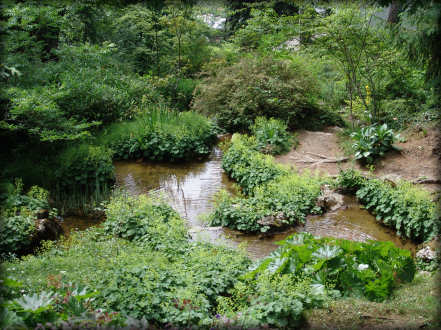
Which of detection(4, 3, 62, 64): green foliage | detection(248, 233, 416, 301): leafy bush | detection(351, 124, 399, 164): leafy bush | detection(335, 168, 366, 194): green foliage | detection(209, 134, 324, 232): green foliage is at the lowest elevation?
detection(209, 134, 324, 232): green foliage

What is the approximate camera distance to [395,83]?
1079 centimetres

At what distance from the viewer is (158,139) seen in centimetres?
963

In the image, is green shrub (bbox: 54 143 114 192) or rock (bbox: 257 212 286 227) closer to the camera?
rock (bbox: 257 212 286 227)

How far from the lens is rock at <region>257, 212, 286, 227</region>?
633 centimetres

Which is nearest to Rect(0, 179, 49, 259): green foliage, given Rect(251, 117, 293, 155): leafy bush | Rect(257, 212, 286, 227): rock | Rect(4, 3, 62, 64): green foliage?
Rect(4, 3, 62, 64): green foliage

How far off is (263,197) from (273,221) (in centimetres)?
81

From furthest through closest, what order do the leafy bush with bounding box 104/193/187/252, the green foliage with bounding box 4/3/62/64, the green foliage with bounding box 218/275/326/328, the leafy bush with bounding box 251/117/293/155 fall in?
the leafy bush with bounding box 251/117/293/155 < the green foliage with bounding box 4/3/62/64 < the leafy bush with bounding box 104/193/187/252 < the green foliage with bounding box 218/275/326/328

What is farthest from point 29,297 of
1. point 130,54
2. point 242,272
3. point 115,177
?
point 130,54

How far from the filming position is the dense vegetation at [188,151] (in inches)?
137

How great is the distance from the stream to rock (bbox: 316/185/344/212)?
0.12 m

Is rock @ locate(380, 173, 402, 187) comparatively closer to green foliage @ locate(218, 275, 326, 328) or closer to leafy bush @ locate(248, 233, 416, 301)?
leafy bush @ locate(248, 233, 416, 301)

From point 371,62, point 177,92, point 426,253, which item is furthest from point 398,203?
point 177,92

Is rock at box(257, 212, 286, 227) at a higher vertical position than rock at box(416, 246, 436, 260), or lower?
lower

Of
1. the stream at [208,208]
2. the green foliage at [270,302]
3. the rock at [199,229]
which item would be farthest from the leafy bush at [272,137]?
the green foliage at [270,302]
